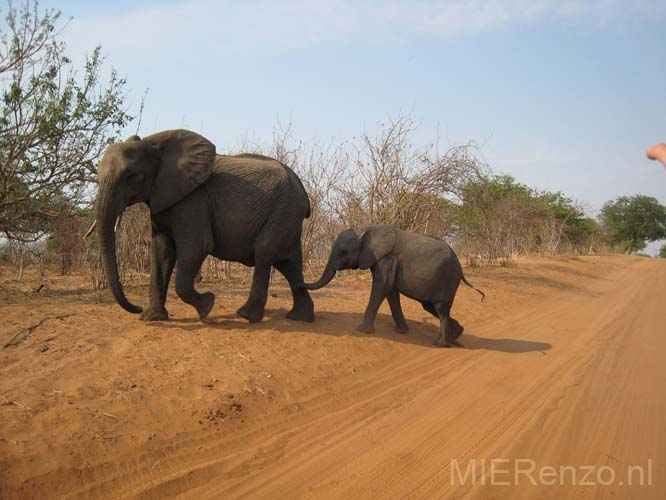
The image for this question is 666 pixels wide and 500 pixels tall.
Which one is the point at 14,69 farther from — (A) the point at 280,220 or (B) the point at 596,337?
(B) the point at 596,337

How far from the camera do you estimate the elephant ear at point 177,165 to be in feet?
18.9

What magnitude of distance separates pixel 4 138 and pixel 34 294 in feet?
7.70

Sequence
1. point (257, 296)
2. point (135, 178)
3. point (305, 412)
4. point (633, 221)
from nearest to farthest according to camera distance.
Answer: point (305, 412) < point (135, 178) < point (257, 296) < point (633, 221)

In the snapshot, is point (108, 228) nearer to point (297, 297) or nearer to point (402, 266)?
point (297, 297)

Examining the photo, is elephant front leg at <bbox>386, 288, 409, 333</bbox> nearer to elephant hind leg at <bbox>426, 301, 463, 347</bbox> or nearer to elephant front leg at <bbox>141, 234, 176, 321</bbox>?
elephant hind leg at <bbox>426, 301, 463, 347</bbox>

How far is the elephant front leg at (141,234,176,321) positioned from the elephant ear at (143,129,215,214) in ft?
1.52

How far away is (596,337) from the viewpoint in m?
8.48

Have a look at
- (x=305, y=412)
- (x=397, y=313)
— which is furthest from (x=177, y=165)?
(x=397, y=313)

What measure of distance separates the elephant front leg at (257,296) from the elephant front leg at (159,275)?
3.24 ft

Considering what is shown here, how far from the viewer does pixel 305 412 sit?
14.9 ft

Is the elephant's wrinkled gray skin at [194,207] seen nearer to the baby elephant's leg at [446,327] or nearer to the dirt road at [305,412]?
the dirt road at [305,412]

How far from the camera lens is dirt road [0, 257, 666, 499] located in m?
3.31

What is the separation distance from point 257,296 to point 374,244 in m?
1.80

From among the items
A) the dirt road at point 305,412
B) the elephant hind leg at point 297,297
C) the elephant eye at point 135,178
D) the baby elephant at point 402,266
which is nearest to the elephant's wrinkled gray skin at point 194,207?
the elephant eye at point 135,178
